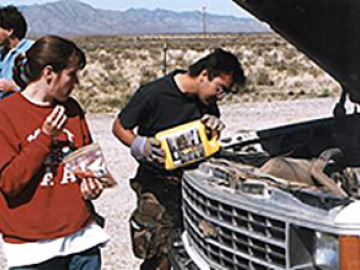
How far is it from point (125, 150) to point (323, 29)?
22.3ft

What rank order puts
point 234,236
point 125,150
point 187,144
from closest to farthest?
1. point 234,236
2. point 187,144
3. point 125,150

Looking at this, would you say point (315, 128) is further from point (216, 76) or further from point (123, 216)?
point (123, 216)

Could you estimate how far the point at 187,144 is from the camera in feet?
15.2

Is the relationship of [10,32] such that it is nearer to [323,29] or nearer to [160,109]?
[160,109]

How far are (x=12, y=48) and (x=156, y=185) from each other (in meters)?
1.88

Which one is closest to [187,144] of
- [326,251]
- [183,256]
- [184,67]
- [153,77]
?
[183,256]

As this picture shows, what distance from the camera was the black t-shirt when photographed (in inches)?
198

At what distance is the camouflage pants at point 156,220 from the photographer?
511cm

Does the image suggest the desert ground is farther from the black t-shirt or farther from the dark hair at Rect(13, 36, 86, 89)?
the dark hair at Rect(13, 36, 86, 89)

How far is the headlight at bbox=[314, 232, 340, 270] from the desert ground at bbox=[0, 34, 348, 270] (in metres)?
1.82

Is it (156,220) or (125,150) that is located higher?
(156,220)

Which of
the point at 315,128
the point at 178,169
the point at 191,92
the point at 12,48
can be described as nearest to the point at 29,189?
the point at 178,169

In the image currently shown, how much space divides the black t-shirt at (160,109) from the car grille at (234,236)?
719 millimetres

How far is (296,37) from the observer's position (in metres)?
5.25
